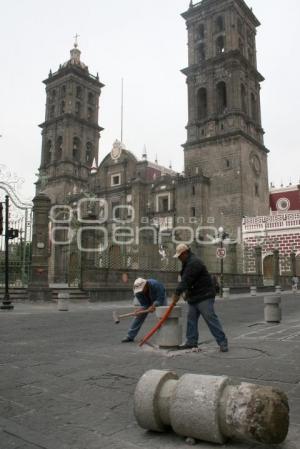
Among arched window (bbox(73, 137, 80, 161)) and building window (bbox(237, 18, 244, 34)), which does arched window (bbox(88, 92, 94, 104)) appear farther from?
building window (bbox(237, 18, 244, 34))

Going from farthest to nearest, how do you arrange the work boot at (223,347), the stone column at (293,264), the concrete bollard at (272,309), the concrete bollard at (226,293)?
the stone column at (293,264) < the concrete bollard at (226,293) < the concrete bollard at (272,309) < the work boot at (223,347)

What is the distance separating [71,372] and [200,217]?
3600 cm

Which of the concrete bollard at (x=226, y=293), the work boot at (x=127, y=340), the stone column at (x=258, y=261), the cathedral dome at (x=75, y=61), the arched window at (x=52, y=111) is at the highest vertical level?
the cathedral dome at (x=75, y=61)

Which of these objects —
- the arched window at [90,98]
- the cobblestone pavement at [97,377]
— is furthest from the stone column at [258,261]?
the arched window at [90,98]

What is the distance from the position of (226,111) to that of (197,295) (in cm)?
3832

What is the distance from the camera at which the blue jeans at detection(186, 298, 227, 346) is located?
5.98 meters

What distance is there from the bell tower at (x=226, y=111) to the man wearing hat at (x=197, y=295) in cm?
3367

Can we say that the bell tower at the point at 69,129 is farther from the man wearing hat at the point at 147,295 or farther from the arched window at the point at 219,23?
the man wearing hat at the point at 147,295

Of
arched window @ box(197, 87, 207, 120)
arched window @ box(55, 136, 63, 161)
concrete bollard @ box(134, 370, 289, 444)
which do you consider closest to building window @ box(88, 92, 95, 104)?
arched window @ box(55, 136, 63, 161)

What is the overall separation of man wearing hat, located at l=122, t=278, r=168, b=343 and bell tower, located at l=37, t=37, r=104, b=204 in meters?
46.9

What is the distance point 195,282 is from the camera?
241 inches

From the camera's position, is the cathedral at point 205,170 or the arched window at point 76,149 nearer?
the cathedral at point 205,170

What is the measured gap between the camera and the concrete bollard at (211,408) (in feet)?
7.76

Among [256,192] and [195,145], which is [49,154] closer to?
[195,145]
